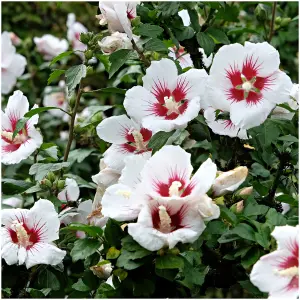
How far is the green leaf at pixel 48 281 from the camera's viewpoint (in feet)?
4.66

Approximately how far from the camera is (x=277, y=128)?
138 centimetres

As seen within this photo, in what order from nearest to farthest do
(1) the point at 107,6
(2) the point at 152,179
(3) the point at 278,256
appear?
1. (3) the point at 278,256
2. (2) the point at 152,179
3. (1) the point at 107,6

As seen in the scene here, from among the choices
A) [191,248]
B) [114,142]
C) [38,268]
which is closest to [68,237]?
[38,268]

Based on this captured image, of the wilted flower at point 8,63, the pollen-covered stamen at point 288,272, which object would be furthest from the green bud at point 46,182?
the wilted flower at point 8,63

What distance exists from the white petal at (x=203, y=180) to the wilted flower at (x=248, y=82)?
0.53 ft

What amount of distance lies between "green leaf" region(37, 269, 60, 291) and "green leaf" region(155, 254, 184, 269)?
33 cm

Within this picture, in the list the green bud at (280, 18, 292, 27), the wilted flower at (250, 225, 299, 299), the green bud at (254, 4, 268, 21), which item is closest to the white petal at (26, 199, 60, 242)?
the wilted flower at (250, 225, 299, 299)

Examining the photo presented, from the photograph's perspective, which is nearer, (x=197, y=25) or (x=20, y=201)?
(x=197, y=25)

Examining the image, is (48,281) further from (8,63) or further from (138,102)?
(8,63)

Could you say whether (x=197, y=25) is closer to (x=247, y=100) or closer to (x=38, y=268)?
(x=247, y=100)

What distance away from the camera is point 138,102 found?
4.50 ft

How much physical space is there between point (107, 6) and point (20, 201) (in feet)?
2.40

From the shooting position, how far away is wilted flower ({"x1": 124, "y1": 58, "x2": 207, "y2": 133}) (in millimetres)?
1356

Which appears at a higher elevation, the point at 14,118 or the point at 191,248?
the point at 14,118
